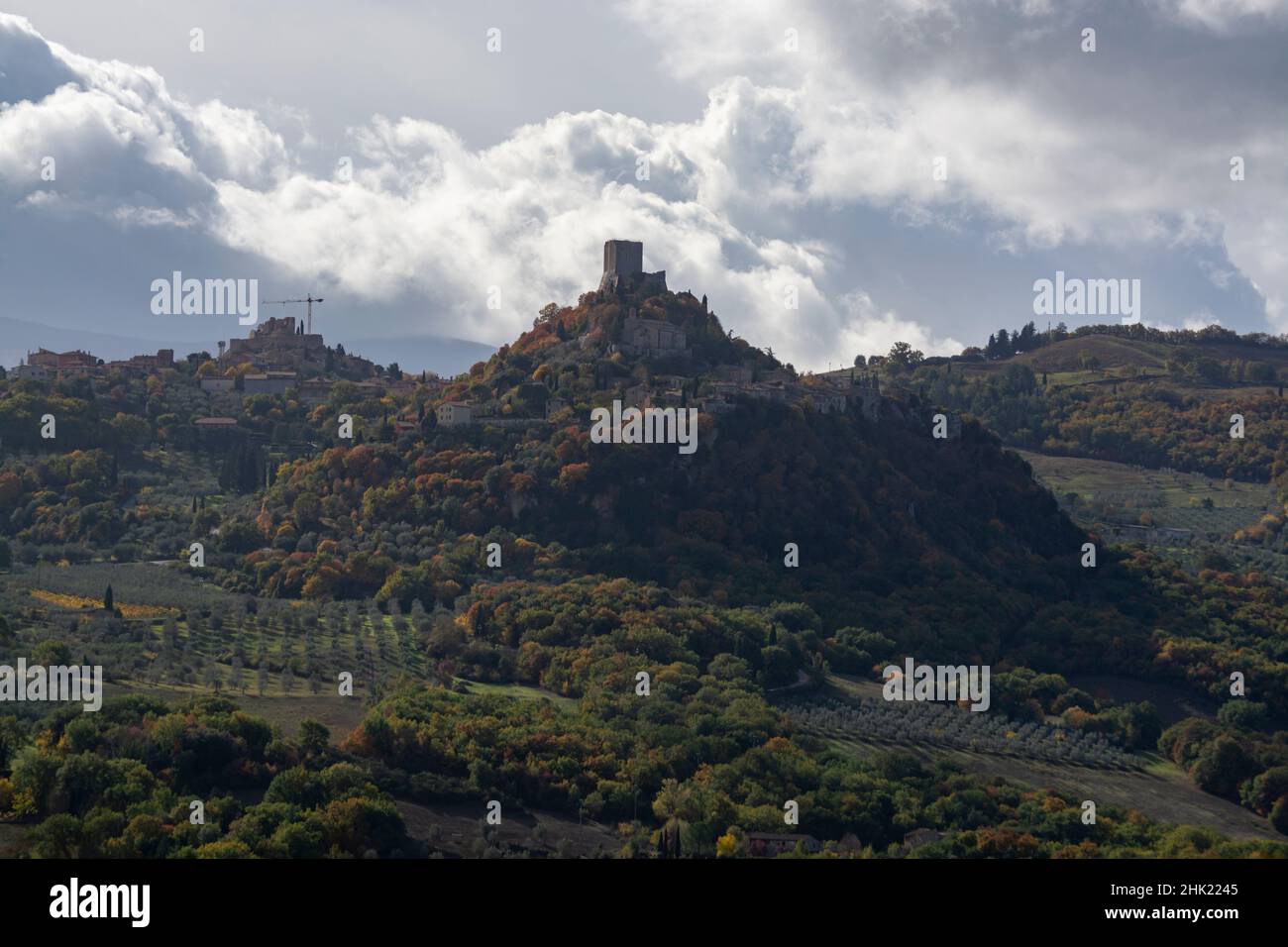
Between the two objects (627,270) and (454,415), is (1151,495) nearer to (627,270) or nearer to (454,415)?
(627,270)

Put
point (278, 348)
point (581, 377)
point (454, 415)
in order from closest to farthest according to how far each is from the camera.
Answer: point (454, 415), point (581, 377), point (278, 348)

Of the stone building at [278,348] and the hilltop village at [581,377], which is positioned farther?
the stone building at [278,348]

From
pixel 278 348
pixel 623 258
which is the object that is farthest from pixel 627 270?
pixel 278 348

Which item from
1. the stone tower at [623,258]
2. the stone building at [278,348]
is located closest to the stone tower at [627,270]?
the stone tower at [623,258]

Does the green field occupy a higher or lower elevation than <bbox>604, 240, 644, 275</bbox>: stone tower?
Result: lower

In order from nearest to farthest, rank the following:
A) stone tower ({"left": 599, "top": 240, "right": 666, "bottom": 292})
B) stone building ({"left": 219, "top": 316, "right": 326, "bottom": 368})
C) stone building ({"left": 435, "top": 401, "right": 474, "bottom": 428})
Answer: stone building ({"left": 435, "top": 401, "right": 474, "bottom": 428})
stone tower ({"left": 599, "top": 240, "right": 666, "bottom": 292})
stone building ({"left": 219, "top": 316, "right": 326, "bottom": 368})

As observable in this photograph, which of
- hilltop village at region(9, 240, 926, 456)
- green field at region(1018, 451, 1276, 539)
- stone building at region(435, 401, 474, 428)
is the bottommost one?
green field at region(1018, 451, 1276, 539)

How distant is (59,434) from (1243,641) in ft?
238

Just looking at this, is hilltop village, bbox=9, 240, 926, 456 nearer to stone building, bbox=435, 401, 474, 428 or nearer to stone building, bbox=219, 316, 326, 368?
stone building, bbox=435, 401, 474, 428

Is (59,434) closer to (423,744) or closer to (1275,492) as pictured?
(423,744)

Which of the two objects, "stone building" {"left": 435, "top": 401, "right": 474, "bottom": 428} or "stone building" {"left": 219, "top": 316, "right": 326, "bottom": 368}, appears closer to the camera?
"stone building" {"left": 435, "top": 401, "right": 474, "bottom": 428}

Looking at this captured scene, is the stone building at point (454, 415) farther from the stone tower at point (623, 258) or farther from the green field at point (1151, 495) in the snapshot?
the green field at point (1151, 495)

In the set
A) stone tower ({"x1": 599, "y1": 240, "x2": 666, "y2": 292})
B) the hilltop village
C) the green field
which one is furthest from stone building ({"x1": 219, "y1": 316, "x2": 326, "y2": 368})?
the green field
